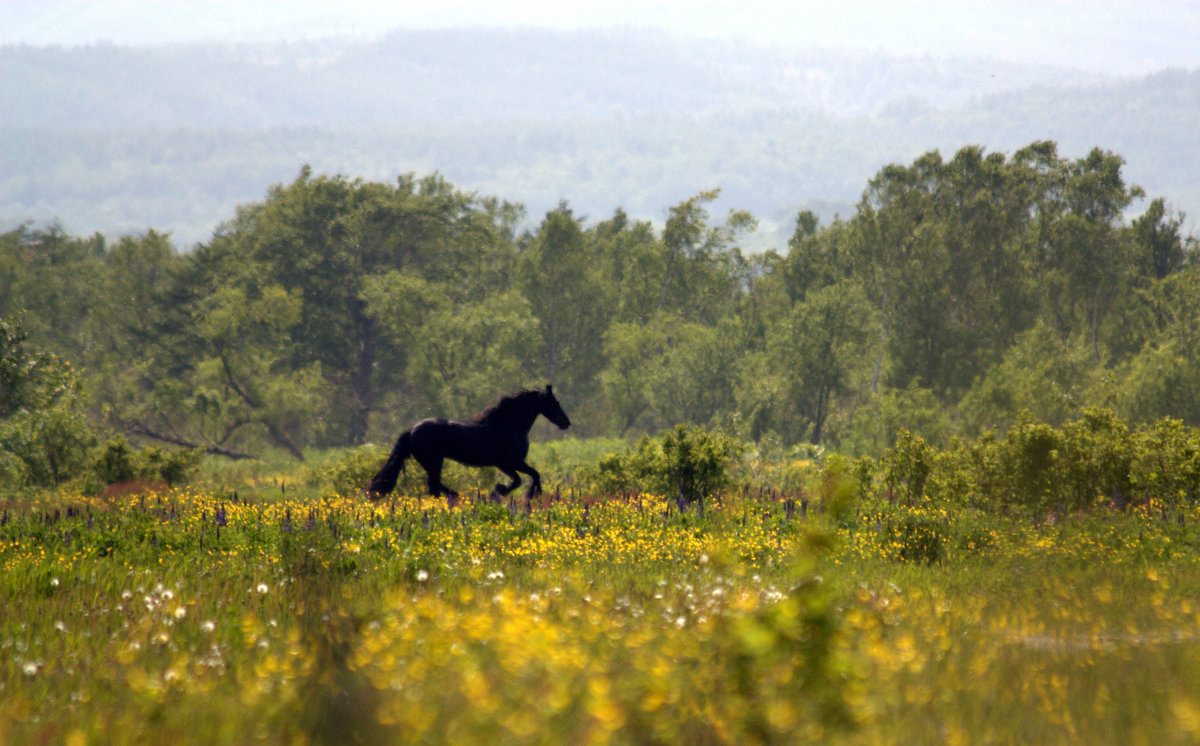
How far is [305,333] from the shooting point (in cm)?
5725

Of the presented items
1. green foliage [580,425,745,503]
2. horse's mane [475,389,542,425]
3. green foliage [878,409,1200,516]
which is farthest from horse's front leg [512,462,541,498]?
green foliage [878,409,1200,516]

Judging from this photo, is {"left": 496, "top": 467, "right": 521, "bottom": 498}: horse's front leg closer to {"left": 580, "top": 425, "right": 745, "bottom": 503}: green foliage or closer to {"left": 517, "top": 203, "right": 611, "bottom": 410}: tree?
{"left": 580, "top": 425, "right": 745, "bottom": 503}: green foliage

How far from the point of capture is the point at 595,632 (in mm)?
6074

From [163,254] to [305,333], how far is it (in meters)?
9.98

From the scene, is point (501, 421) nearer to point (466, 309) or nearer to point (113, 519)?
point (113, 519)

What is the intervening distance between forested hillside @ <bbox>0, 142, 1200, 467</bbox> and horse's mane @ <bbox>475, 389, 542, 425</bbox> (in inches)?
566

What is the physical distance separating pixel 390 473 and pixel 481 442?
1.96 m

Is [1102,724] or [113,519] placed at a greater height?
[1102,724]

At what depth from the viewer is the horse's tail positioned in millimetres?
17547

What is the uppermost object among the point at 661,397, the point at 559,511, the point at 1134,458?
the point at 1134,458

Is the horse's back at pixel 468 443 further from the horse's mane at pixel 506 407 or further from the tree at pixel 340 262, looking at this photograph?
the tree at pixel 340 262

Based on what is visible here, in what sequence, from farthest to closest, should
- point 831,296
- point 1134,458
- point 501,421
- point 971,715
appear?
point 831,296
point 501,421
point 1134,458
point 971,715

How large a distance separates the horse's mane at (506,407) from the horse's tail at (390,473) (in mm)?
1592

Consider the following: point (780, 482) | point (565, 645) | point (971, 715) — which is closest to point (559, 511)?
point (565, 645)
